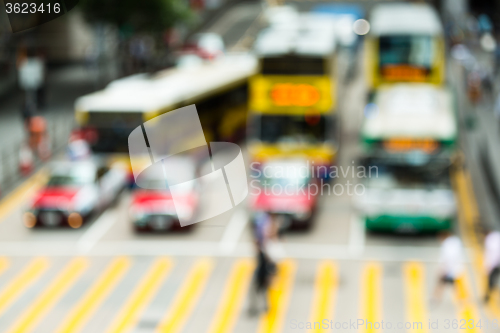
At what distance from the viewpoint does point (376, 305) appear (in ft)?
42.7

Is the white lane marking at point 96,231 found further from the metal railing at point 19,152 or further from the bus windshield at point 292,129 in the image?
the bus windshield at point 292,129

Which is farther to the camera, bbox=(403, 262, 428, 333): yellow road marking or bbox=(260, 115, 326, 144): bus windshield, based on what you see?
bbox=(260, 115, 326, 144): bus windshield

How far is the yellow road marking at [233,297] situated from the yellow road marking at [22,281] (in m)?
3.85

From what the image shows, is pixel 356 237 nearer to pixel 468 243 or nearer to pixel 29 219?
pixel 468 243

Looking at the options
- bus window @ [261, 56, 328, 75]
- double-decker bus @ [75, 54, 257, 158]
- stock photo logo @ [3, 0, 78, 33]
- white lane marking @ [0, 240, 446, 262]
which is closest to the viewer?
stock photo logo @ [3, 0, 78, 33]

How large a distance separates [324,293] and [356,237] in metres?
3.72

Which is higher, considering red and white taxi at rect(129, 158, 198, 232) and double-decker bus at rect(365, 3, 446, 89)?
double-decker bus at rect(365, 3, 446, 89)

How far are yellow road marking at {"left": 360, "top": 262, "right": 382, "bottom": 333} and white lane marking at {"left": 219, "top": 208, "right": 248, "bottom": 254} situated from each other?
10.4ft

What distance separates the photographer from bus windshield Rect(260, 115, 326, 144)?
2053cm

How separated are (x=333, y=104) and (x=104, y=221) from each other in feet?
23.0

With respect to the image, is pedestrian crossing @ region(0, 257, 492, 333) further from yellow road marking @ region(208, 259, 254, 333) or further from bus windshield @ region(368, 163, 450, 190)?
bus windshield @ region(368, 163, 450, 190)

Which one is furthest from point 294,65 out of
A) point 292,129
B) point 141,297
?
point 141,297

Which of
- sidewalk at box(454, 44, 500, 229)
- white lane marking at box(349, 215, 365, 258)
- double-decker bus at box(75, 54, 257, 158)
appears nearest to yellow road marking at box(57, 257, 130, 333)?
double-decker bus at box(75, 54, 257, 158)

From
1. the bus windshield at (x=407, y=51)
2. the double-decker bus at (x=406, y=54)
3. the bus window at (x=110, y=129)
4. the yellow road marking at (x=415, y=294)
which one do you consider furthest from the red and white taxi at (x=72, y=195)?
the bus windshield at (x=407, y=51)
